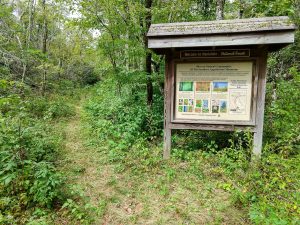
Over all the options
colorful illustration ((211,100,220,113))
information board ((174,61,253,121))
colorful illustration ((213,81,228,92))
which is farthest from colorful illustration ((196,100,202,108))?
colorful illustration ((213,81,228,92))

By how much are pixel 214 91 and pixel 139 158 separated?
2.15 metres

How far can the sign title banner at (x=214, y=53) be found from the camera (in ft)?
14.5

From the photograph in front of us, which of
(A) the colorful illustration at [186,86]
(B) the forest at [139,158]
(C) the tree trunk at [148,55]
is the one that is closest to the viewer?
(B) the forest at [139,158]

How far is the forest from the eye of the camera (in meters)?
3.18

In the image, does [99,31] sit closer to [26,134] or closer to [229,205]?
[26,134]

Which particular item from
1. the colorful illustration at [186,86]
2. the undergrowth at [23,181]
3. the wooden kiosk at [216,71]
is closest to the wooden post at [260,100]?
the wooden kiosk at [216,71]

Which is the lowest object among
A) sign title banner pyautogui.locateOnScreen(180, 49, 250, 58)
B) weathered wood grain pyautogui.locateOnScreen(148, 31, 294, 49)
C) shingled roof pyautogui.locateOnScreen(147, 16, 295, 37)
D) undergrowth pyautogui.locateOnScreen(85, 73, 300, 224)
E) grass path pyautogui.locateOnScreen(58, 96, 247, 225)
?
grass path pyautogui.locateOnScreen(58, 96, 247, 225)

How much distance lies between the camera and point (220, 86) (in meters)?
4.60

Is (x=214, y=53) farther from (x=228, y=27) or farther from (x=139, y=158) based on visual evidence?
(x=139, y=158)

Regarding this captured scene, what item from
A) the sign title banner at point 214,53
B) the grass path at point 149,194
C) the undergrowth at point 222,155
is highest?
the sign title banner at point 214,53

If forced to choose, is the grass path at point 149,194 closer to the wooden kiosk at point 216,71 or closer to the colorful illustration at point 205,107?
the wooden kiosk at point 216,71

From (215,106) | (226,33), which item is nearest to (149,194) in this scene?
(215,106)

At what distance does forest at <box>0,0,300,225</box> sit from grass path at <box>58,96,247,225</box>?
0.02 meters

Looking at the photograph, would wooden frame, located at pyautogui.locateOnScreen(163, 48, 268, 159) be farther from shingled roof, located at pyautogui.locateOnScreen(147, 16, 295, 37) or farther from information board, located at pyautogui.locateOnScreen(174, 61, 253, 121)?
shingled roof, located at pyautogui.locateOnScreen(147, 16, 295, 37)
